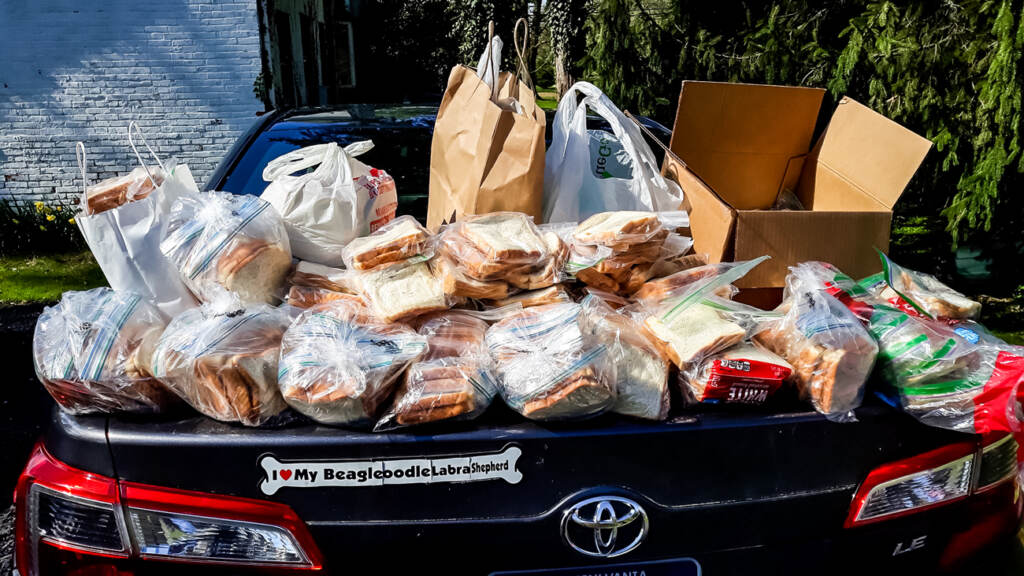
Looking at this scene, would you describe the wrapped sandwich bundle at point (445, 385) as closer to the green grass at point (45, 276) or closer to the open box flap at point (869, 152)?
the open box flap at point (869, 152)

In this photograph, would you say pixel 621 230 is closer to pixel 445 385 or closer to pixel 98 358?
pixel 445 385

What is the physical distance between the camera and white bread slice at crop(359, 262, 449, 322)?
1.77 meters

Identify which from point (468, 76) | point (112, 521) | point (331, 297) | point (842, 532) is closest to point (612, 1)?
point (468, 76)

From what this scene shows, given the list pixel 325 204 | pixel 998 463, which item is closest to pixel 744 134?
pixel 998 463

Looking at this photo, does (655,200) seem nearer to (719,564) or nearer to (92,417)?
(719,564)

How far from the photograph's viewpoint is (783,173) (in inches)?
114

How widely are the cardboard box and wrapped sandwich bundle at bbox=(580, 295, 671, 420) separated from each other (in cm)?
58

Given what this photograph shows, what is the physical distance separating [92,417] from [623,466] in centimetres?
108

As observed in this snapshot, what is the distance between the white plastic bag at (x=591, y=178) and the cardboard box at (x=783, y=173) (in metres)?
0.09

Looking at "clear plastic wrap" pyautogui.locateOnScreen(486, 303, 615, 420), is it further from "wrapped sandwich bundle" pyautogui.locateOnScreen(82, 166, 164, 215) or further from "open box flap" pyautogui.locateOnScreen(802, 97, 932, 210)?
"open box flap" pyautogui.locateOnScreen(802, 97, 932, 210)

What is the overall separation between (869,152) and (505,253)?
59.3 inches

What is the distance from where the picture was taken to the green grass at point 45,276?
5805mm

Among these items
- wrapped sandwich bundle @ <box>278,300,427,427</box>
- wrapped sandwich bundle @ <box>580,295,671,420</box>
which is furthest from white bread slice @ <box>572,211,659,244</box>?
wrapped sandwich bundle @ <box>278,300,427,427</box>

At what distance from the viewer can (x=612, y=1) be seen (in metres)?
4.94
